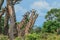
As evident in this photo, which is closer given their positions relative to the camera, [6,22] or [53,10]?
[6,22]

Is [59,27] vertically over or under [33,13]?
under

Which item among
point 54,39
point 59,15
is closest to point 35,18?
point 54,39

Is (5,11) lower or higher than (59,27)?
higher

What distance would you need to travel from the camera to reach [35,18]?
24.8m

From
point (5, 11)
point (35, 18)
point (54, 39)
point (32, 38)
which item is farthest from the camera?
point (35, 18)

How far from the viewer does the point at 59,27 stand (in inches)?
1102

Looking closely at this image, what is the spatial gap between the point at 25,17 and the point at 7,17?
5.70 m

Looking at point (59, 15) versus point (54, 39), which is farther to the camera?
point (59, 15)

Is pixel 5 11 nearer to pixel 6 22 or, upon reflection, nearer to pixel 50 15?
pixel 6 22

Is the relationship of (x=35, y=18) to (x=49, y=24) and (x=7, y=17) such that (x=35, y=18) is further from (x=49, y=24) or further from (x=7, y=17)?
(x=7, y=17)

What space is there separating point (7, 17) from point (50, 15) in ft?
63.1

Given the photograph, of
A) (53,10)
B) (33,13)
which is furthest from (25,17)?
(53,10)

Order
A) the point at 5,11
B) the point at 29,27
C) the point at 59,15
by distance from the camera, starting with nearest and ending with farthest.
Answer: the point at 5,11
the point at 29,27
the point at 59,15

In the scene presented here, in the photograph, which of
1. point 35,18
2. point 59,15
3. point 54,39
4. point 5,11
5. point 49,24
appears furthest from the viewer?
point 59,15
